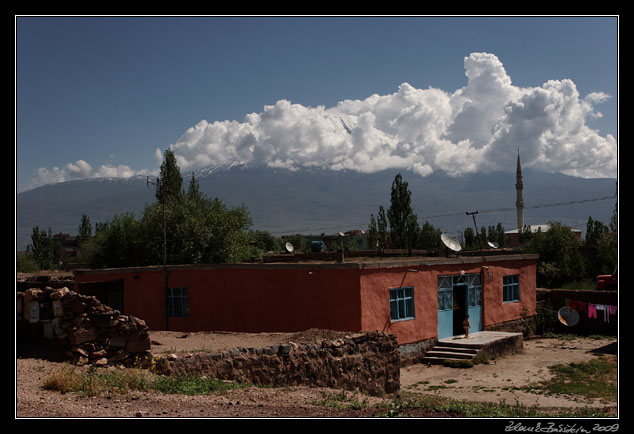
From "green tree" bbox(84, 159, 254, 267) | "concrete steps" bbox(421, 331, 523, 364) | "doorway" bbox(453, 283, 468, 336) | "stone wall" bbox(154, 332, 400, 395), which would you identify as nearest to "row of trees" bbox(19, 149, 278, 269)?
"green tree" bbox(84, 159, 254, 267)

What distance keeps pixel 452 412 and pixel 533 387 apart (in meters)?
7.95

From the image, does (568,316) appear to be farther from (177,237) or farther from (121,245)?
(121,245)

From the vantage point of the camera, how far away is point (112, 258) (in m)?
39.8

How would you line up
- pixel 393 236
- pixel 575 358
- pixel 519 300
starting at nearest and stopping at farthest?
pixel 575 358 < pixel 519 300 < pixel 393 236

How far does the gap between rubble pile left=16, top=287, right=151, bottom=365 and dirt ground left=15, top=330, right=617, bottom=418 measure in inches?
18.9

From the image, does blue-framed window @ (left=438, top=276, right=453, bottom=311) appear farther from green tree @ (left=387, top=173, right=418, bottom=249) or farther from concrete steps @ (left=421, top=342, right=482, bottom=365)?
green tree @ (left=387, top=173, right=418, bottom=249)

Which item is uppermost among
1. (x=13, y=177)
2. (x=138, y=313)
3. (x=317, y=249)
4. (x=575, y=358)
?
(x=13, y=177)

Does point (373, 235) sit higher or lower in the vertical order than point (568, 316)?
higher

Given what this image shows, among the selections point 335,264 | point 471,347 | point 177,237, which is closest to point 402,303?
point 471,347

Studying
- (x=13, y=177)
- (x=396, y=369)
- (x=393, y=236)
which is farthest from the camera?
(x=393, y=236)

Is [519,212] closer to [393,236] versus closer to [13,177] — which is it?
[393,236]

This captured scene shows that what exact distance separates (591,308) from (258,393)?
1814 cm

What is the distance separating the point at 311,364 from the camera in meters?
13.4

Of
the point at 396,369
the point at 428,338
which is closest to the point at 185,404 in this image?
the point at 396,369
